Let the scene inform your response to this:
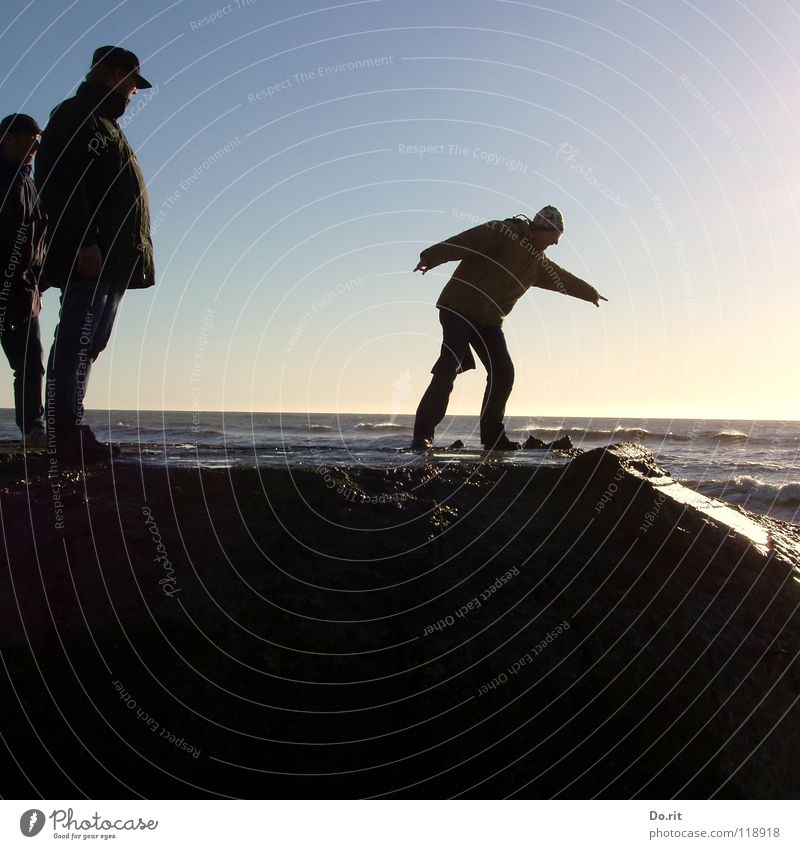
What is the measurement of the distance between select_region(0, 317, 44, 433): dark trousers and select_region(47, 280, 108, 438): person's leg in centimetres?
161

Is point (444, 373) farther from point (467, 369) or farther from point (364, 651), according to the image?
point (364, 651)

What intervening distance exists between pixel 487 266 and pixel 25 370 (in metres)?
4.17

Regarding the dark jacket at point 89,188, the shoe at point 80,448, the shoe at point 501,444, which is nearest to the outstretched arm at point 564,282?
the shoe at point 501,444

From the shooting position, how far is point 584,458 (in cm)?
423

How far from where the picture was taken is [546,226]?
7539mm

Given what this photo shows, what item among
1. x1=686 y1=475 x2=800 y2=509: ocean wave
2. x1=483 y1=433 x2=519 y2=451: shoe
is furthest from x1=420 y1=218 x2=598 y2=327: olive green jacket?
x1=686 y1=475 x2=800 y2=509: ocean wave

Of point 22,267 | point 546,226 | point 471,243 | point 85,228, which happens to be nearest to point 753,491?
point 546,226

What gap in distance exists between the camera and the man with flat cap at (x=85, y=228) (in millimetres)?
4527

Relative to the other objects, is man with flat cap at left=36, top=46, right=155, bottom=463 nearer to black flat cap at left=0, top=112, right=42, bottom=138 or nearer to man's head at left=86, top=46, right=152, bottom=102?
man's head at left=86, top=46, right=152, bottom=102

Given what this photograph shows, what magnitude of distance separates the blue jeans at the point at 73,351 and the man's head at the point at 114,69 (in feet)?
4.19

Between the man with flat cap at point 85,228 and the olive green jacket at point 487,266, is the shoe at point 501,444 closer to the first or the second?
the olive green jacket at point 487,266

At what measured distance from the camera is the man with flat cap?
14.9ft

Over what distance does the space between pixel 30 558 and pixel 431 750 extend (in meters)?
1.63
